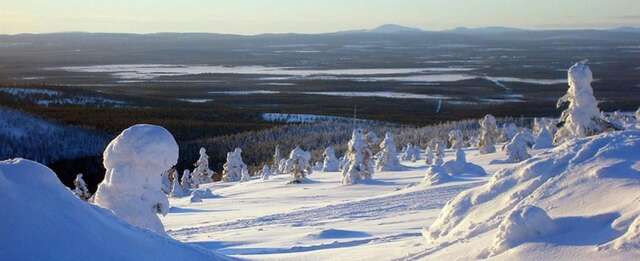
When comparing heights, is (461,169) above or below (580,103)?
below

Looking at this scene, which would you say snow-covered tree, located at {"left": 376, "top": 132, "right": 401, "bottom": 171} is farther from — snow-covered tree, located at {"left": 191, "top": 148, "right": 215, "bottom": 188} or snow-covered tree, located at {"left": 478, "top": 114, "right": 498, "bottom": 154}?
snow-covered tree, located at {"left": 191, "top": 148, "right": 215, "bottom": 188}

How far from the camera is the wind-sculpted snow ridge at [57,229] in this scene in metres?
7.02

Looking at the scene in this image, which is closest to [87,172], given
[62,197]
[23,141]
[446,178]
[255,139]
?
[255,139]

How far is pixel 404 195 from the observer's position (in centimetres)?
1928

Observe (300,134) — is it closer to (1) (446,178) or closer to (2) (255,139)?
(2) (255,139)

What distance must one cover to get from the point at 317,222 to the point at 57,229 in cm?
998

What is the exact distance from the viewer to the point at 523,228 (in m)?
9.02

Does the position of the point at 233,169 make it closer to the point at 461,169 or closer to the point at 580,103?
the point at 461,169

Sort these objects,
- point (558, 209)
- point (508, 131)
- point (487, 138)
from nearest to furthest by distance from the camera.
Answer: point (558, 209)
point (487, 138)
point (508, 131)

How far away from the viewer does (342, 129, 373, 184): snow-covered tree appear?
29.8 meters

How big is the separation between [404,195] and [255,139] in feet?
229

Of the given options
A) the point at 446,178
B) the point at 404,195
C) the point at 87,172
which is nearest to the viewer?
the point at 404,195

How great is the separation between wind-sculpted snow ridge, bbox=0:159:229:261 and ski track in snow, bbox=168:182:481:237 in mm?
8731

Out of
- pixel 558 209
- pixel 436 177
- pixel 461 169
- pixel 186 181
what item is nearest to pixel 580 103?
pixel 461 169
